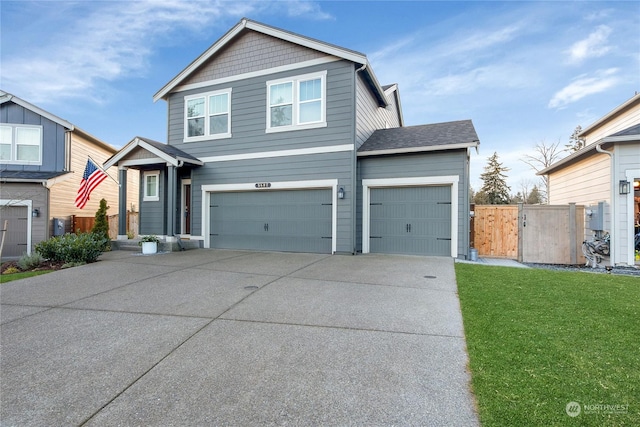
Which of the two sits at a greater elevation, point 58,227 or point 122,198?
point 122,198

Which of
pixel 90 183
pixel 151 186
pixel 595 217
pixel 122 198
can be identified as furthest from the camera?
pixel 151 186

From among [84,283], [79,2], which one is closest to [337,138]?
[84,283]

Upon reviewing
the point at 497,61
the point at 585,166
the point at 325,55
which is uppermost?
the point at 497,61

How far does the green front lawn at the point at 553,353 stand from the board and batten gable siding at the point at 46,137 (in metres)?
16.0

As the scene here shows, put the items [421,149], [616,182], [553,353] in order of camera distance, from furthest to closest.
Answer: [421,149] < [616,182] < [553,353]

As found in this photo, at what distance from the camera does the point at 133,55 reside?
47.5ft

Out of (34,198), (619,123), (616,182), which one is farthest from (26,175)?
(619,123)

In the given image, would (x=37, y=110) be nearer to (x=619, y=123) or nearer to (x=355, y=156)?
(x=355, y=156)

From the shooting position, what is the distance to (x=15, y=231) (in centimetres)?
1196

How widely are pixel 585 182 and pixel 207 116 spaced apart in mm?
13030

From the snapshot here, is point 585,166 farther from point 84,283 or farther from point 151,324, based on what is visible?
point 84,283

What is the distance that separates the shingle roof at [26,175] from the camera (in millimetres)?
11711

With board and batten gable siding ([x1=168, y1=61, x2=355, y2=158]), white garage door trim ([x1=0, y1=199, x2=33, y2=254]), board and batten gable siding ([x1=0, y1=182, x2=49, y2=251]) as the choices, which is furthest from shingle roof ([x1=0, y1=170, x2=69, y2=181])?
board and batten gable siding ([x1=168, y1=61, x2=355, y2=158])

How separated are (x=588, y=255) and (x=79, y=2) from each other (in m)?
16.9
